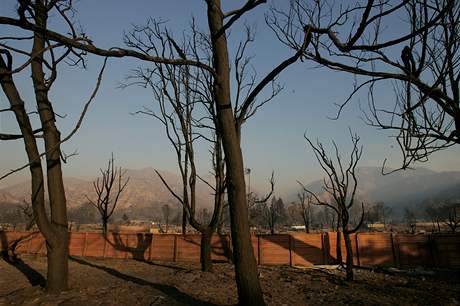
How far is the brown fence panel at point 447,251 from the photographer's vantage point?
46.8 feet

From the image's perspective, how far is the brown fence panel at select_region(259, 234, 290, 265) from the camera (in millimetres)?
14969

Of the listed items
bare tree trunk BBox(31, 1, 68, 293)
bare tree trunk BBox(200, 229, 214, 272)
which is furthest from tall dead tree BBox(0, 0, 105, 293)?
bare tree trunk BBox(200, 229, 214, 272)

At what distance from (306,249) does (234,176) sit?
1154 centimetres

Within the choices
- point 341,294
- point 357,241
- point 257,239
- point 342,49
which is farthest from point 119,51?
point 357,241

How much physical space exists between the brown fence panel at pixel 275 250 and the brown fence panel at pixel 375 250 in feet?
10.2

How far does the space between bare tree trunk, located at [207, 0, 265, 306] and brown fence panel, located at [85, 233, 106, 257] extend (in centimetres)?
1471

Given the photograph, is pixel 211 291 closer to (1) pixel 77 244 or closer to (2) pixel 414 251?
(2) pixel 414 251

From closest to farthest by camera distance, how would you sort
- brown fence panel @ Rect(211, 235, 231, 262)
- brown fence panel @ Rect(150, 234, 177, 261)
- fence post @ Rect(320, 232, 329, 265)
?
fence post @ Rect(320, 232, 329, 265) → brown fence panel @ Rect(211, 235, 231, 262) → brown fence panel @ Rect(150, 234, 177, 261)

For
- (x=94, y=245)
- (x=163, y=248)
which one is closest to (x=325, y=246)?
(x=163, y=248)

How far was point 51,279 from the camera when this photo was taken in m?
6.65

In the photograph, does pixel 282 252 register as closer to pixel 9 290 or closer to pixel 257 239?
pixel 257 239

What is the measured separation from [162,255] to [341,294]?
1035cm

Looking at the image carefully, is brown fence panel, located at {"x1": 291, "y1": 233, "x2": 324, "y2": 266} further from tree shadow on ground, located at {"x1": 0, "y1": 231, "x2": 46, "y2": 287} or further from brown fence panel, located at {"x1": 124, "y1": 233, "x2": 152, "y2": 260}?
tree shadow on ground, located at {"x1": 0, "y1": 231, "x2": 46, "y2": 287}

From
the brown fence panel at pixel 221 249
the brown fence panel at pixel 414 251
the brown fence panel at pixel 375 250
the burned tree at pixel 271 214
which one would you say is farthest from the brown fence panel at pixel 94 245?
the brown fence panel at pixel 414 251
